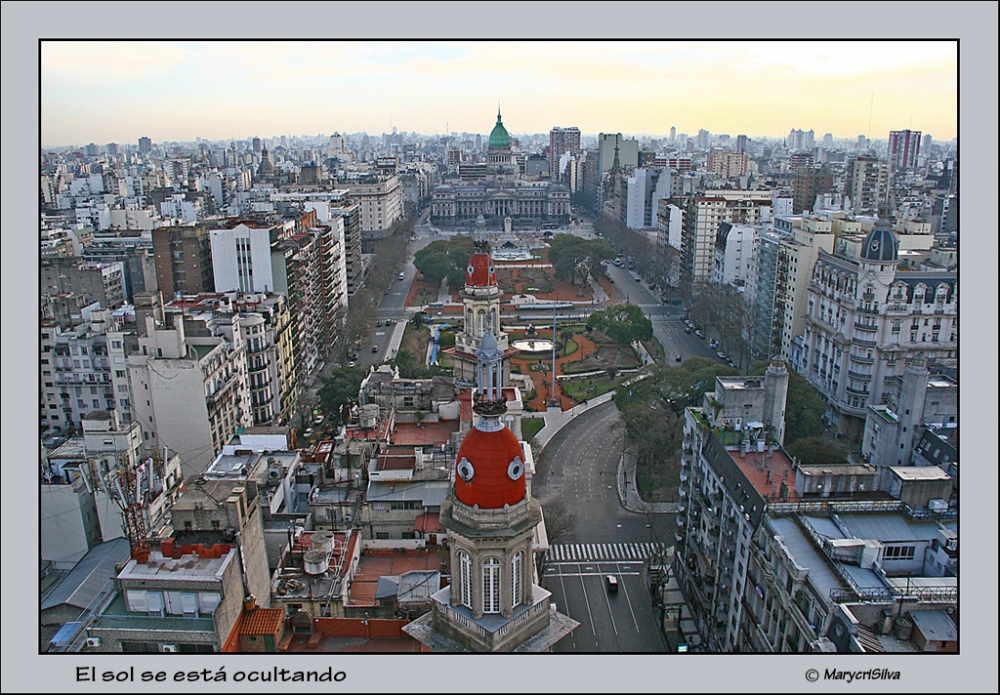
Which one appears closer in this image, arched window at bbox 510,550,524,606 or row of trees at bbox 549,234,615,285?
arched window at bbox 510,550,524,606

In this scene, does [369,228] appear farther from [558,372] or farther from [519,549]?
[519,549]

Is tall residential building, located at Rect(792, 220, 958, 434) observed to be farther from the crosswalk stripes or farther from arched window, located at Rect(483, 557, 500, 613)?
arched window, located at Rect(483, 557, 500, 613)

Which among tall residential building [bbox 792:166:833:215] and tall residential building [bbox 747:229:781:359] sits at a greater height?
tall residential building [bbox 792:166:833:215]

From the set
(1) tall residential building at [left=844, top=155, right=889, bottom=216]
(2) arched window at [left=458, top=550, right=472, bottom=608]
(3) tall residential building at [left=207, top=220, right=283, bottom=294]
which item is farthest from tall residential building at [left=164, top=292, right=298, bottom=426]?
(1) tall residential building at [left=844, top=155, right=889, bottom=216]

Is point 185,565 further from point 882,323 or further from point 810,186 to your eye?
→ point 810,186

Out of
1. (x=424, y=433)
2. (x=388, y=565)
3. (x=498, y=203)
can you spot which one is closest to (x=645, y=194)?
(x=498, y=203)

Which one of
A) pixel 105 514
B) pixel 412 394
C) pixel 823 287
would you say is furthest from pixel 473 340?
pixel 823 287

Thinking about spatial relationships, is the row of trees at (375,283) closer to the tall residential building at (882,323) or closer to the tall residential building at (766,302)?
the tall residential building at (766,302)

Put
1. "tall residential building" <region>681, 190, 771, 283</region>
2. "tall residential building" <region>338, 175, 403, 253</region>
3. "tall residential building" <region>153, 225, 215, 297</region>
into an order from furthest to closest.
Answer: "tall residential building" <region>338, 175, 403, 253</region>
"tall residential building" <region>681, 190, 771, 283</region>
"tall residential building" <region>153, 225, 215, 297</region>
